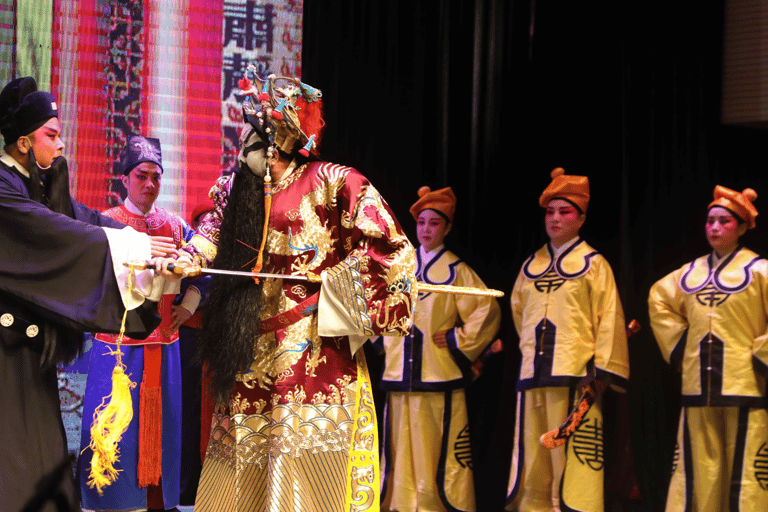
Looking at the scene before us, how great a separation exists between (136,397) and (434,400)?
1.61 metres

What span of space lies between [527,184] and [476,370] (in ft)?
3.88

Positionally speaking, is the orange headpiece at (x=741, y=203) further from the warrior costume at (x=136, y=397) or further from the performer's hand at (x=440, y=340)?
the warrior costume at (x=136, y=397)

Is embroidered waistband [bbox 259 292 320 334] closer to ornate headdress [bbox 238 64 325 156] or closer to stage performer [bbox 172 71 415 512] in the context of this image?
stage performer [bbox 172 71 415 512]

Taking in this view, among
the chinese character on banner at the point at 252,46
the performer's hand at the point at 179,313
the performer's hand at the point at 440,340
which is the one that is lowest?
the performer's hand at the point at 440,340

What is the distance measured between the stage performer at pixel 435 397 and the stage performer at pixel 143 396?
1284 mm

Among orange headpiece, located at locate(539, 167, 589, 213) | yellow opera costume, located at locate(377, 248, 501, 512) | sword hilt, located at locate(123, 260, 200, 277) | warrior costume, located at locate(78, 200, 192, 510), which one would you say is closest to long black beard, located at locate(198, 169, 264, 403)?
sword hilt, located at locate(123, 260, 200, 277)

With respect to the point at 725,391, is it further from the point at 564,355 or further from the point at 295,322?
the point at 295,322

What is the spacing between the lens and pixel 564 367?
3965 millimetres

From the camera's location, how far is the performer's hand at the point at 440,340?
430cm

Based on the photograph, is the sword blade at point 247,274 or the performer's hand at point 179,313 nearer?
the sword blade at point 247,274

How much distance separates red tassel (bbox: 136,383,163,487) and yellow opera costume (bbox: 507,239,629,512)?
1.78 m

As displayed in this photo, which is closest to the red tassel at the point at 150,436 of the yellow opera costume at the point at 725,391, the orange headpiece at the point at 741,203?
the yellow opera costume at the point at 725,391

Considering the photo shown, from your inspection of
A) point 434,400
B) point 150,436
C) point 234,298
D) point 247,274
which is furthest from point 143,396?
point 434,400

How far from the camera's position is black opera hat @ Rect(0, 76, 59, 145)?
2479 mm
